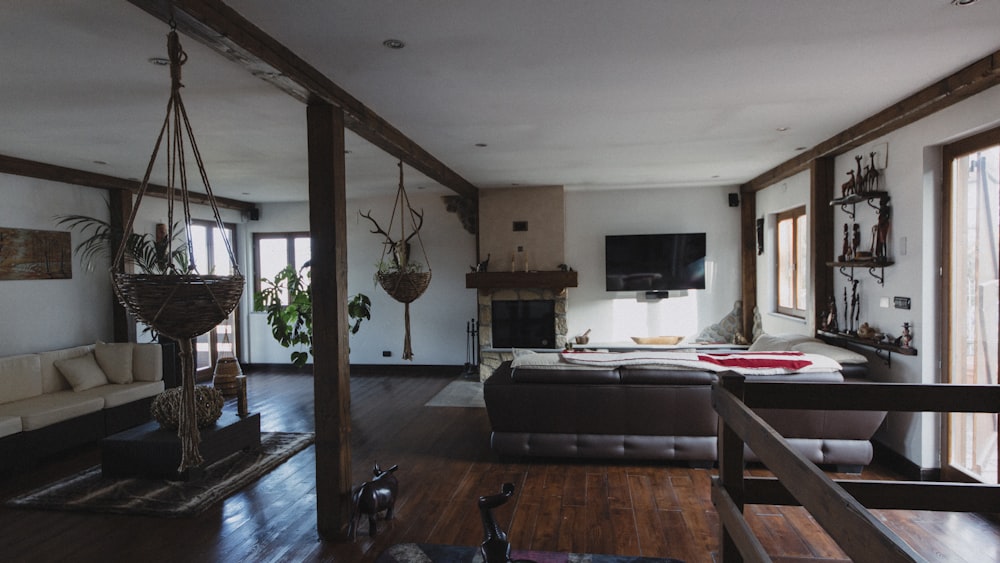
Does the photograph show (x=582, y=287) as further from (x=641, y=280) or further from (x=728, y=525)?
(x=728, y=525)

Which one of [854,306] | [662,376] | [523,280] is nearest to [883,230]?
[854,306]

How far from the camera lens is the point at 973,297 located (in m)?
3.47

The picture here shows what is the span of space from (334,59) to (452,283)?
5571mm

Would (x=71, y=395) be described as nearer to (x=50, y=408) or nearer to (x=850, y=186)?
(x=50, y=408)

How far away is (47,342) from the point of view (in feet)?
18.2

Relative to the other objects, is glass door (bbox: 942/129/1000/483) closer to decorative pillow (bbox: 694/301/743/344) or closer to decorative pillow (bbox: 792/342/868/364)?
decorative pillow (bbox: 792/342/868/364)

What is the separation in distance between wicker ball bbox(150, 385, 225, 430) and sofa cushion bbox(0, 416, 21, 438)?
3.04 ft

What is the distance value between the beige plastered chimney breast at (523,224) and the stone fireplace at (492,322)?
317 millimetres

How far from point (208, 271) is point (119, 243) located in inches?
63.0

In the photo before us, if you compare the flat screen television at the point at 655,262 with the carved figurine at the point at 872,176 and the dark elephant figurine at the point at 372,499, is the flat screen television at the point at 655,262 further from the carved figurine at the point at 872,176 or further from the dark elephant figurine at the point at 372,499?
the dark elephant figurine at the point at 372,499

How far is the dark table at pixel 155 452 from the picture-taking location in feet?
13.0

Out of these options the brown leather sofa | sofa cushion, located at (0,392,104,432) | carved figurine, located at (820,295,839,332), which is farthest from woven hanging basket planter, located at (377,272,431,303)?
carved figurine, located at (820,295,839,332)

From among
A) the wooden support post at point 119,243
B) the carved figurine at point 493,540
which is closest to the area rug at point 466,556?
the carved figurine at point 493,540

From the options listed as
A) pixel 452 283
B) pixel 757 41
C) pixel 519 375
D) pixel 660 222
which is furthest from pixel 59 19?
pixel 660 222
